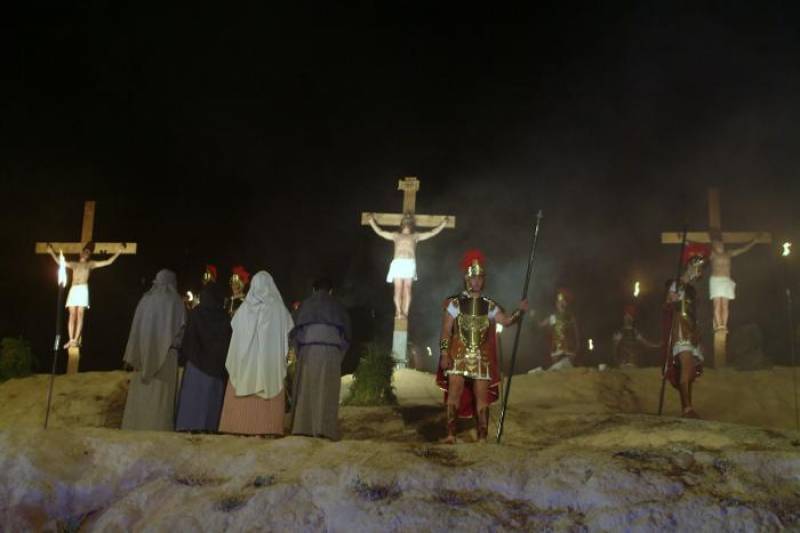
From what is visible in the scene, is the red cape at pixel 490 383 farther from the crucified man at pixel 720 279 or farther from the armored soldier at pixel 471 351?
the crucified man at pixel 720 279

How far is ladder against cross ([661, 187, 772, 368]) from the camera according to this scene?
15398 millimetres

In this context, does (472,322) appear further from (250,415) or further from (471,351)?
(250,415)

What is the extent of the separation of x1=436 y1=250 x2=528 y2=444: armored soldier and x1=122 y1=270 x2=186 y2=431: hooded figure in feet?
9.43

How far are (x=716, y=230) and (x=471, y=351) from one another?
11.1 meters

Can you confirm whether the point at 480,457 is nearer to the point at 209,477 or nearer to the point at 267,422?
the point at 209,477

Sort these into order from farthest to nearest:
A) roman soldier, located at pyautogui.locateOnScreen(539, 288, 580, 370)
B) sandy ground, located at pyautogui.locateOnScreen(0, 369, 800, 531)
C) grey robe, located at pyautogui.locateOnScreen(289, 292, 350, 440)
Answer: roman soldier, located at pyautogui.locateOnScreen(539, 288, 580, 370), grey robe, located at pyautogui.locateOnScreen(289, 292, 350, 440), sandy ground, located at pyautogui.locateOnScreen(0, 369, 800, 531)

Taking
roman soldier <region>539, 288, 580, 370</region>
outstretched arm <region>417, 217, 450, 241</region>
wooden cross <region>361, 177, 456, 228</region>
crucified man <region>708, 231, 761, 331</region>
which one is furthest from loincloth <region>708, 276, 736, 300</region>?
outstretched arm <region>417, 217, 450, 241</region>

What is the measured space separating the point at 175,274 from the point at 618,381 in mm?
8543

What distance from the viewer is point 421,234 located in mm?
15602

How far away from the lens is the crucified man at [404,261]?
15.0m

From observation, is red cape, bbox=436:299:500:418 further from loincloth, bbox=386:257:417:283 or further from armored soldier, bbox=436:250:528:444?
loincloth, bbox=386:257:417:283

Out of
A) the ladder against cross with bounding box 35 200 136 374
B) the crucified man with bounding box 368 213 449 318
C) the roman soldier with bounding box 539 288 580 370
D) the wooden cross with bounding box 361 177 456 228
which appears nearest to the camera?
the crucified man with bounding box 368 213 449 318

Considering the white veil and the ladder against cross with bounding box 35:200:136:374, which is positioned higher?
the ladder against cross with bounding box 35:200:136:374

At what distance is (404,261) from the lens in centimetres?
1526
